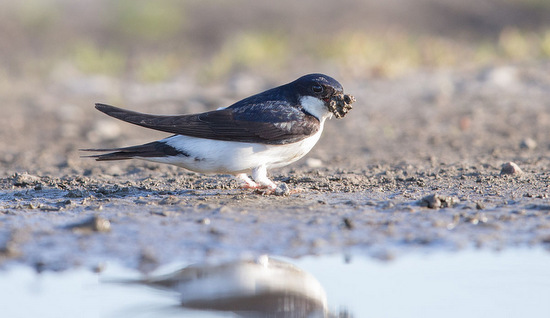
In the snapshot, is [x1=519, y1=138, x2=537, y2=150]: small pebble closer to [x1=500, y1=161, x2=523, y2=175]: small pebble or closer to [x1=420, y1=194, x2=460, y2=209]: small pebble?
[x1=500, y1=161, x2=523, y2=175]: small pebble

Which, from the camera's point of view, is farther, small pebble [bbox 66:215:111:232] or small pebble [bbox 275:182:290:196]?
small pebble [bbox 275:182:290:196]

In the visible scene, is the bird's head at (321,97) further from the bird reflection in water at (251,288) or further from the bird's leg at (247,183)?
the bird reflection in water at (251,288)

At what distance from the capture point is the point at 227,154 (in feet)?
15.9

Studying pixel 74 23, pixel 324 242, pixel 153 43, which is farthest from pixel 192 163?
pixel 74 23

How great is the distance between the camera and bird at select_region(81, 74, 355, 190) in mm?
4855

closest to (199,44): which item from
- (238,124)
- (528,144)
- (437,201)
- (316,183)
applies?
(528,144)

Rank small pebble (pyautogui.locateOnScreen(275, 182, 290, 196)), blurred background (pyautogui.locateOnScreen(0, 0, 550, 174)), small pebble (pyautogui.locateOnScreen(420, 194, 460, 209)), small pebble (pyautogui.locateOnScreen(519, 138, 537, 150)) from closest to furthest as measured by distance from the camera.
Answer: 1. small pebble (pyautogui.locateOnScreen(420, 194, 460, 209))
2. small pebble (pyautogui.locateOnScreen(275, 182, 290, 196))
3. small pebble (pyautogui.locateOnScreen(519, 138, 537, 150))
4. blurred background (pyautogui.locateOnScreen(0, 0, 550, 174))

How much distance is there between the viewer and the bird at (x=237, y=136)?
4.86 meters

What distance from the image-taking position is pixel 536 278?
11.6ft

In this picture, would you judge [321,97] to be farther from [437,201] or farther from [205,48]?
[205,48]

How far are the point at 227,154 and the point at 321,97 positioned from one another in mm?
756

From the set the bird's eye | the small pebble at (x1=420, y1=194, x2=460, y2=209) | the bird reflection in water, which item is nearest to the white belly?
the bird's eye

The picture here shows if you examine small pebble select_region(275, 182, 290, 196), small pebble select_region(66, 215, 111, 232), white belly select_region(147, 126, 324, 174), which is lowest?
small pebble select_region(66, 215, 111, 232)

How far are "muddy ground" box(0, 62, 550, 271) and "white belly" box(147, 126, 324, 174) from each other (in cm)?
22
